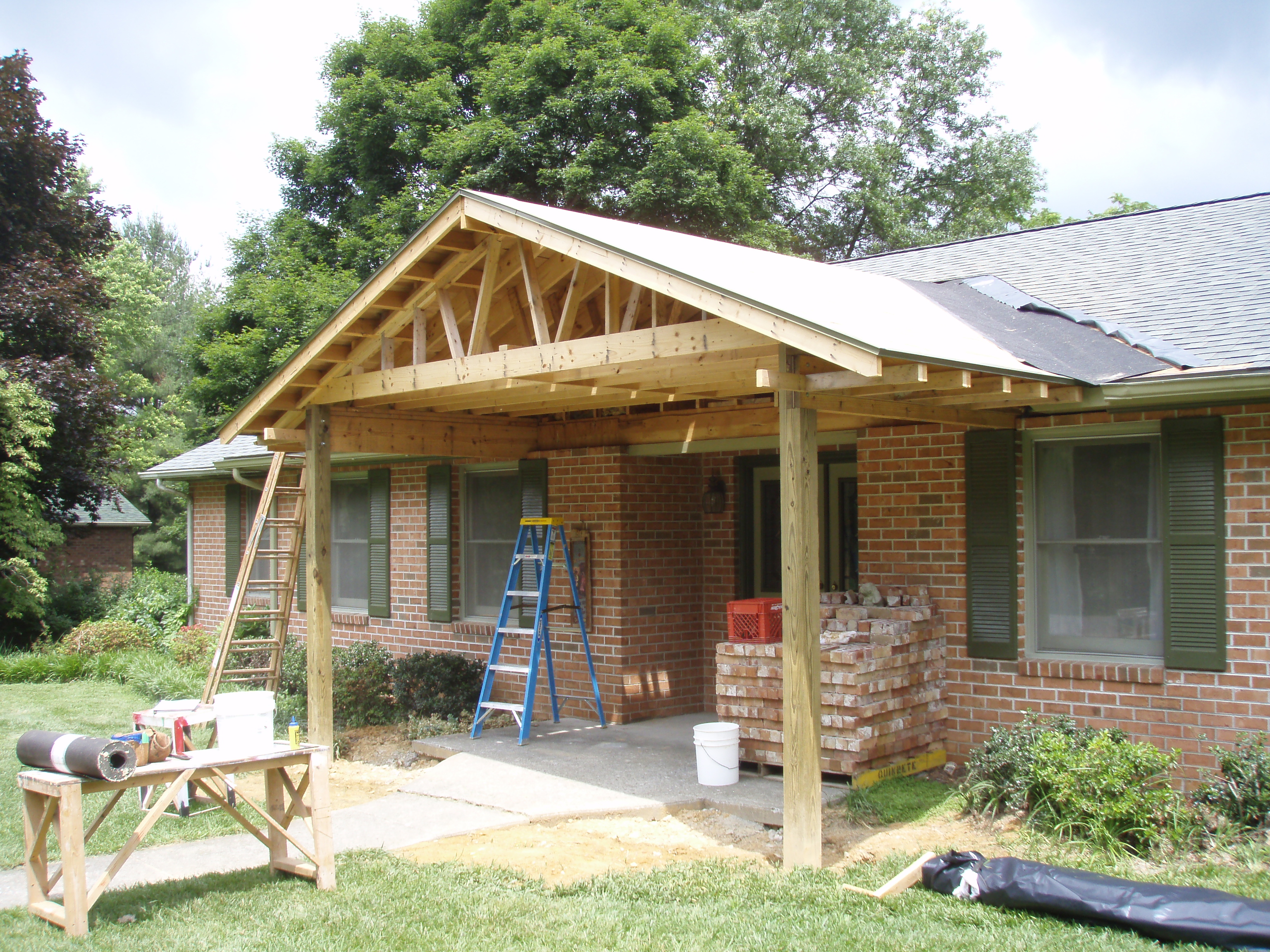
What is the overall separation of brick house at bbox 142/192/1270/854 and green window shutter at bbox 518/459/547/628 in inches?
1.7

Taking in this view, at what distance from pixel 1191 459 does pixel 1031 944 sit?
3.46m

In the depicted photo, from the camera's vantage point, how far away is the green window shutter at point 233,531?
15102 mm

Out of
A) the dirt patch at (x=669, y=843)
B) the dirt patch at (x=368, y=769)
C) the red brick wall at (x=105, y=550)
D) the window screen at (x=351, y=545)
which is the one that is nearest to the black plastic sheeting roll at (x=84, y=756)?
the dirt patch at (x=669, y=843)

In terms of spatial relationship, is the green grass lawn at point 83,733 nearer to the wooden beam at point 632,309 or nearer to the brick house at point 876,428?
the brick house at point 876,428

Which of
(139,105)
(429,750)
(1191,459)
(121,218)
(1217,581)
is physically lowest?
(429,750)

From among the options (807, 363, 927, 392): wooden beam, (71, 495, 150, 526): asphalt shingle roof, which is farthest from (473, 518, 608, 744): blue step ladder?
(71, 495, 150, 526): asphalt shingle roof

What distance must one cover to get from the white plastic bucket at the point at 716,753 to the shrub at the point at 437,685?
11.0ft

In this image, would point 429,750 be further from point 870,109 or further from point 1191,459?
point 870,109

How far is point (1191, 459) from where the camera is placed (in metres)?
6.65

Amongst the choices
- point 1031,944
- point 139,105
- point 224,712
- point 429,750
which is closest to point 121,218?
point 139,105

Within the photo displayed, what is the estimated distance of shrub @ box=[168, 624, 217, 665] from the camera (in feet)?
47.3

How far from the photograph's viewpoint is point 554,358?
267 inches

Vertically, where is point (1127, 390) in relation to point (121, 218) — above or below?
below

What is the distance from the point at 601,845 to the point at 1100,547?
384cm
